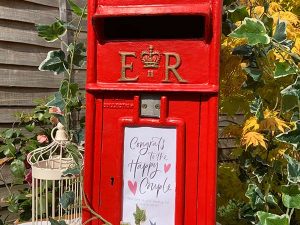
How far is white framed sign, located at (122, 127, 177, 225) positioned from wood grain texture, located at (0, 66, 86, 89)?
1.98m

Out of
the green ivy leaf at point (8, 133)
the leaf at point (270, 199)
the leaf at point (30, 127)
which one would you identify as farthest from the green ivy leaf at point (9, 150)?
the leaf at point (270, 199)

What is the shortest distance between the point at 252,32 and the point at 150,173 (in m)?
0.79

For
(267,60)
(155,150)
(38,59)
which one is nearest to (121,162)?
(155,150)

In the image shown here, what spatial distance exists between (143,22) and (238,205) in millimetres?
1344

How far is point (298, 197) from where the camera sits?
2123 millimetres

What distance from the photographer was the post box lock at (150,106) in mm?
2256

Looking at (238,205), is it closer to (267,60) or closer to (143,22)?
(267,60)

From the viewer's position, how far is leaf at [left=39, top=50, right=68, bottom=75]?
8.81 ft

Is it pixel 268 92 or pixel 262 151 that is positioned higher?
pixel 268 92

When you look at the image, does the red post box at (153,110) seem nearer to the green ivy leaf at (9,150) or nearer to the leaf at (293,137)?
the leaf at (293,137)

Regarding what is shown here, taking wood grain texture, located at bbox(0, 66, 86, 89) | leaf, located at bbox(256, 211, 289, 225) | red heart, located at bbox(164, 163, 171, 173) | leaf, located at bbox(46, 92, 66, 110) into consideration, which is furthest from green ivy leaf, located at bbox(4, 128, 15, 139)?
leaf, located at bbox(256, 211, 289, 225)

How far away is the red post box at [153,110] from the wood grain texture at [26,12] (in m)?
1.86

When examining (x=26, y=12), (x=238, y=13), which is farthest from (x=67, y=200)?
(x=26, y=12)

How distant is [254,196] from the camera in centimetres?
230
